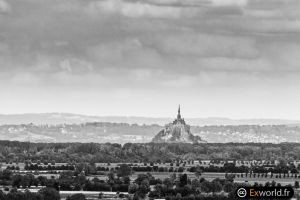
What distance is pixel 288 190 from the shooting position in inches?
6014

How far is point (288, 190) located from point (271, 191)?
4.19 m

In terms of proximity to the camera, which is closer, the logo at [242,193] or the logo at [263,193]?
the logo at [263,193]

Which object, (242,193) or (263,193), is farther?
(242,193)

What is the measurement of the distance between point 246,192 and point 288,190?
5491 mm

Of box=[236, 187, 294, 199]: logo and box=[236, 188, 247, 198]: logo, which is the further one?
box=[236, 188, 247, 198]: logo

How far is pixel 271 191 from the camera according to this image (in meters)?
149

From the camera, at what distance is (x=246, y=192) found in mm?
151625
